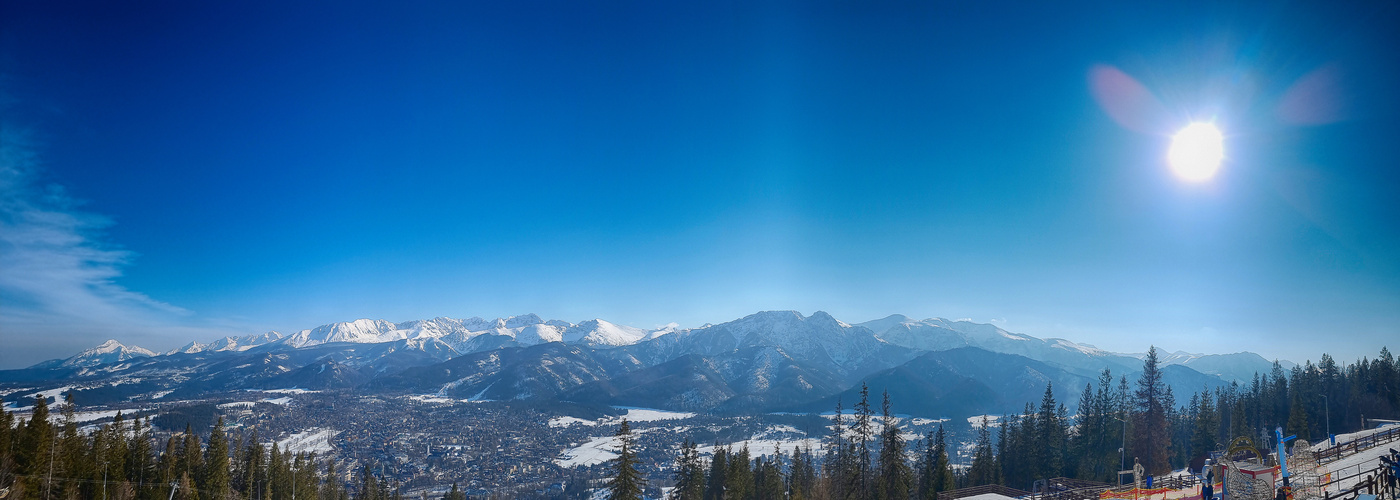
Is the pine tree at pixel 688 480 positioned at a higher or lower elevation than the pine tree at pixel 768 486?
higher

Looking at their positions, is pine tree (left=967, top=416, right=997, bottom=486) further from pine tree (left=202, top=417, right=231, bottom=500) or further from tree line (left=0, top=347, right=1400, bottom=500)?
pine tree (left=202, top=417, right=231, bottom=500)

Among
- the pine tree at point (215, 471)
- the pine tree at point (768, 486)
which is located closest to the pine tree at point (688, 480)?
the pine tree at point (768, 486)

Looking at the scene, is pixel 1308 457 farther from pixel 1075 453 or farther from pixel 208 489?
pixel 208 489

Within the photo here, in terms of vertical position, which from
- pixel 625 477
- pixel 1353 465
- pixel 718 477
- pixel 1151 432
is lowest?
pixel 718 477

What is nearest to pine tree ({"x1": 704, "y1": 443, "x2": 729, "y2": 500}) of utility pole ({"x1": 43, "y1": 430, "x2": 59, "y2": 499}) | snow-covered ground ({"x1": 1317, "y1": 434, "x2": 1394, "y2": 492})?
snow-covered ground ({"x1": 1317, "y1": 434, "x2": 1394, "y2": 492})

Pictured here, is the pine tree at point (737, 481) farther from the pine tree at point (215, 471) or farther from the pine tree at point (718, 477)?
the pine tree at point (215, 471)

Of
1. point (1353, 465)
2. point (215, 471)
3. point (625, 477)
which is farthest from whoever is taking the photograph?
point (215, 471)

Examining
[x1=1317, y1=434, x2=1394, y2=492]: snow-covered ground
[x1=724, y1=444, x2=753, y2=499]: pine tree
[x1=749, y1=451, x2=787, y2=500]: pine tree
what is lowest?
[x1=749, y1=451, x2=787, y2=500]: pine tree

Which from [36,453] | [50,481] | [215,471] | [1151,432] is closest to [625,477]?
[50,481]

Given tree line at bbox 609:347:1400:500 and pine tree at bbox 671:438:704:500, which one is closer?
tree line at bbox 609:347:1400:500

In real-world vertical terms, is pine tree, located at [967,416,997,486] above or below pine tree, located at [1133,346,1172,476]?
below

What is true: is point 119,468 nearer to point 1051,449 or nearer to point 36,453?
point 36,453
